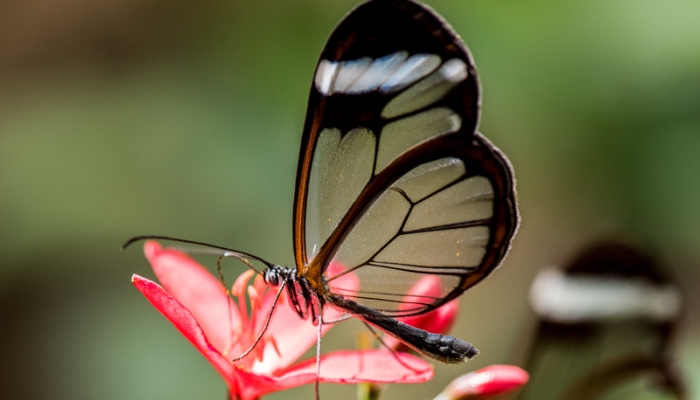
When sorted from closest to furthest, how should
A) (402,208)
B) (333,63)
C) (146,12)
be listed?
(333,63) → (402,208) → (146,12)

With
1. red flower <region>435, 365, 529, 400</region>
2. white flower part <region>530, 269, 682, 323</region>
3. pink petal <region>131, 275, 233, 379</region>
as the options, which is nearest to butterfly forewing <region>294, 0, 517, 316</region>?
red flower <region>435, 365, 529, 400</region>

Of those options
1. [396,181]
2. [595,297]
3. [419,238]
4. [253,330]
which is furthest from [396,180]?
[595,297]

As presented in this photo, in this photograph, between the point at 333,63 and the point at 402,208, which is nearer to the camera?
the point at 333,63

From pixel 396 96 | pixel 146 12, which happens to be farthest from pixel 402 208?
pixel 146 12

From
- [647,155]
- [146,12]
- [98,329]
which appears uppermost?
[146,12]

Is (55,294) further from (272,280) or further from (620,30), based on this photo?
(620,30)

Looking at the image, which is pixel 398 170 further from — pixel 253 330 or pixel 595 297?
pixel 595 297

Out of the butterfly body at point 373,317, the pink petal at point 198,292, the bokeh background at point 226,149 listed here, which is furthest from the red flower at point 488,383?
the bokeh background at point 226,149
